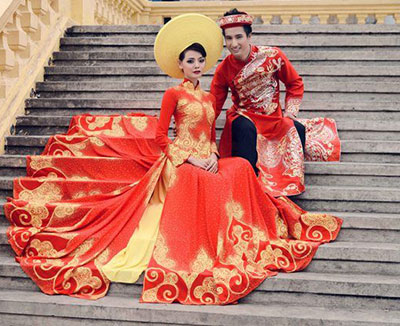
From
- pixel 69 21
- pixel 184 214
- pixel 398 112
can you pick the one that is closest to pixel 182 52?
pixel 184 214

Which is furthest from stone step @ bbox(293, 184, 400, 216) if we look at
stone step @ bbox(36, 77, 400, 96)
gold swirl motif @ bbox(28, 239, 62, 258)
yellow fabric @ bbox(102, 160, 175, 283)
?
gold swirl motif @ bbox(28, 239, 62, 258)

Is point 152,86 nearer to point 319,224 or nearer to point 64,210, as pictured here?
point 64,210

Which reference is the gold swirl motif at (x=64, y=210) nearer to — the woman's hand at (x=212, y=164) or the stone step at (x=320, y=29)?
the woman's hand at (x=212, y=164)

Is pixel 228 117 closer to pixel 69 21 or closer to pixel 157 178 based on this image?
pixel 157 178

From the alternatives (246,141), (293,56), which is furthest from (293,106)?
(293,56)

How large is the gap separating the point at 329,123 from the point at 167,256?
6.34 ft

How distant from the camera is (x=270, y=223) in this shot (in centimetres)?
334

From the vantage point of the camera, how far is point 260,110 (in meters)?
3.84

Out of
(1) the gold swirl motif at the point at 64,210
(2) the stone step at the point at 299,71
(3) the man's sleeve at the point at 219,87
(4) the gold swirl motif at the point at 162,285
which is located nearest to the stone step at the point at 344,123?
(3) the man's sleeve at the point at 219,87

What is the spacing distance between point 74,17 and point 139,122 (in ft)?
8.16

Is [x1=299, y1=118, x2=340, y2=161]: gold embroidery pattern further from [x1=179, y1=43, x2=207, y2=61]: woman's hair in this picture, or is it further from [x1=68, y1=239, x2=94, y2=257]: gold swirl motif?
[x1=68, y1=239, x2=94, y2=257]: gold swirl motif

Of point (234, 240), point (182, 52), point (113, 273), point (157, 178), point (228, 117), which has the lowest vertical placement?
point (113, 273)

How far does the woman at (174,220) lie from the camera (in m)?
3.05

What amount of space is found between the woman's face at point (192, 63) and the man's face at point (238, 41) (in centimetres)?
26
